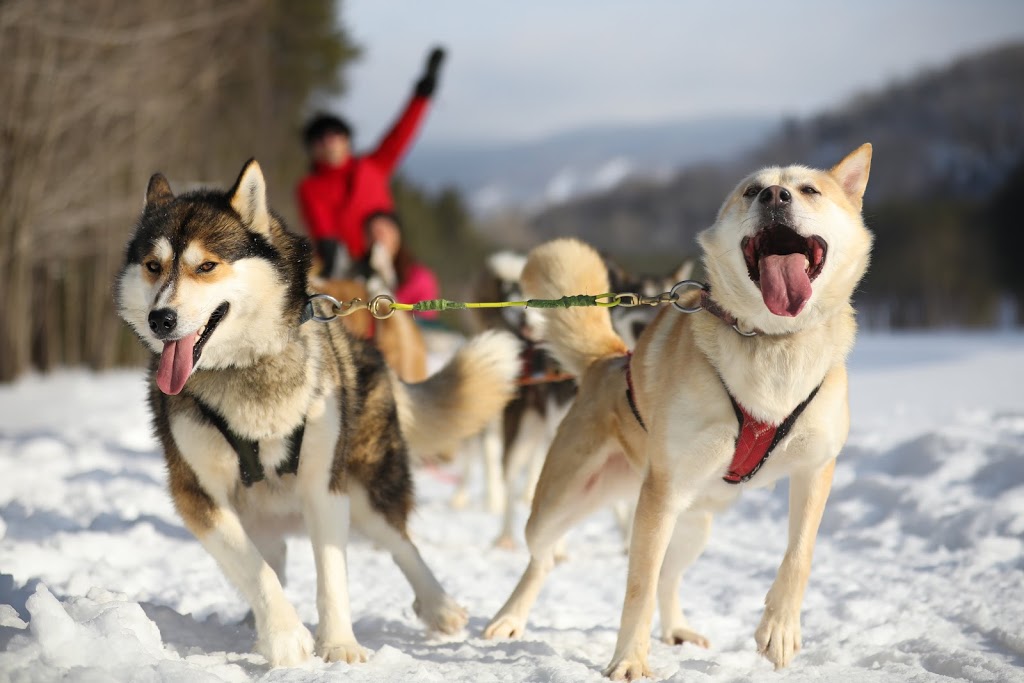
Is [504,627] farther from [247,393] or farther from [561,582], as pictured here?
[247,393]

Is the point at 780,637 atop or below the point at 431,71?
below

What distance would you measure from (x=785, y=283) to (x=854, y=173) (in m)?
0.50

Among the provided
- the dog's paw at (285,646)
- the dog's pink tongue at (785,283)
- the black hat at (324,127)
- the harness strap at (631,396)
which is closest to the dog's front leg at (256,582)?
the dog's paw at (285,646)

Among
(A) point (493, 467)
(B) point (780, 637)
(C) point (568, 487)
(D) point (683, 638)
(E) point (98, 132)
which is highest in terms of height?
(E) point (98, 132)

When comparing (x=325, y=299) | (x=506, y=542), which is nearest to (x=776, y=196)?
(x=325, y=299)

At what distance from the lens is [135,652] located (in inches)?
93.1

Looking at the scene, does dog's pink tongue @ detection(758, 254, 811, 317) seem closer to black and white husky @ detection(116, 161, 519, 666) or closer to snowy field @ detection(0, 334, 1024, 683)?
snowy field @ detection(0, 334, 1024, 683)

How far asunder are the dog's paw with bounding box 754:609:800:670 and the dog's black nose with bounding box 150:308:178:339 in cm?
186

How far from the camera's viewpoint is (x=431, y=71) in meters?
7.71

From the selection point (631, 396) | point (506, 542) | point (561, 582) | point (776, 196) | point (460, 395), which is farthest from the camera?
point (506, 542)

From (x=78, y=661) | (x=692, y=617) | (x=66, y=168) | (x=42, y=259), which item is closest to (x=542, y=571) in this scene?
(x=692, y=617)

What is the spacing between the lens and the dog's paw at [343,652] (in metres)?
2.85

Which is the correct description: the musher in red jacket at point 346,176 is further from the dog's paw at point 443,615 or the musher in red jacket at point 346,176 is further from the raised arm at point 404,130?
the dog's paw at point 443,615

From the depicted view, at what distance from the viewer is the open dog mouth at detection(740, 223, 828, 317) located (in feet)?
8.69
